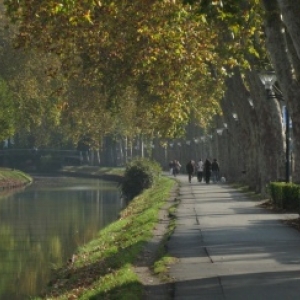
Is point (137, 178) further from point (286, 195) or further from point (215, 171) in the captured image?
point (286, 195)

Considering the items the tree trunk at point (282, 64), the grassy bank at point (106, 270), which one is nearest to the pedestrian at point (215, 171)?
the grassy bank at point (106, 270)

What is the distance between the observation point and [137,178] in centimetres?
6788

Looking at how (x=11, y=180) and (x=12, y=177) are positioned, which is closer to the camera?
(x=11, y=180)

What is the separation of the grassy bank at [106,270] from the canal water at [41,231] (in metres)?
0.89

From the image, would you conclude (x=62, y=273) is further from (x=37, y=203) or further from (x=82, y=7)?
(x=37, y=203)

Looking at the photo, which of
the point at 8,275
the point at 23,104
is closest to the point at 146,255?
the point at 8,275

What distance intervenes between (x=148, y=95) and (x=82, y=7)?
17.9m

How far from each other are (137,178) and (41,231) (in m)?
26.8

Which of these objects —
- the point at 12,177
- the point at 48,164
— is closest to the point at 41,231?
the point at 12,177

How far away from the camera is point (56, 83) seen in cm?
7462

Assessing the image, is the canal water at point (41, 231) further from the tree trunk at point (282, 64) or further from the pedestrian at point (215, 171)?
the tree trunk at point (282, 64)

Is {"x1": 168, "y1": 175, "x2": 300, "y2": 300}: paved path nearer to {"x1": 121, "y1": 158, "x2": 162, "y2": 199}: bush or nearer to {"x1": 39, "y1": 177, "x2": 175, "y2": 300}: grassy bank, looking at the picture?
{"x1": 39, "y1": 177, "x2": 175, "y2": 300}: grassy bank

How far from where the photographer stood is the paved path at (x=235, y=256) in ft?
49.9

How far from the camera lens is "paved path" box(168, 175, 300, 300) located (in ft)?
49.9
